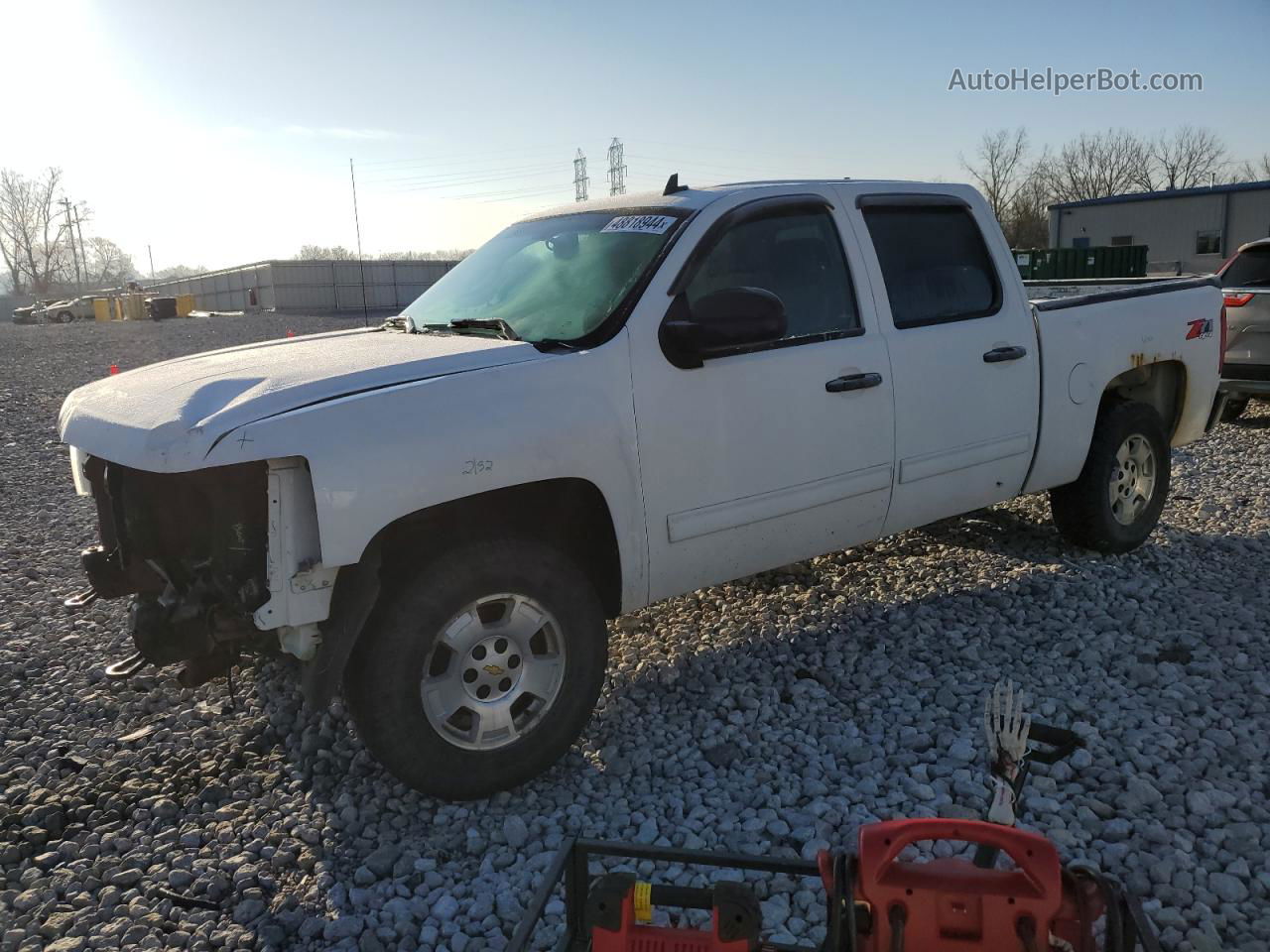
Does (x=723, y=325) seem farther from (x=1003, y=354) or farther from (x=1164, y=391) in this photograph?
(x=1164, y=391)

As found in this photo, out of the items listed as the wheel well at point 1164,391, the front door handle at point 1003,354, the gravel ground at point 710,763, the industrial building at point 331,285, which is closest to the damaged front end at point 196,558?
the gravel ground at point 710,763

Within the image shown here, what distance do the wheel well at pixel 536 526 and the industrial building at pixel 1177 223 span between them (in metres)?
42.0

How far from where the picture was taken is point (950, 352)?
174 inches

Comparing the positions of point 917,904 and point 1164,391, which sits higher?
point 1164,391

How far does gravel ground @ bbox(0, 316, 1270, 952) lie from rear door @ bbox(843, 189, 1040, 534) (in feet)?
2.34

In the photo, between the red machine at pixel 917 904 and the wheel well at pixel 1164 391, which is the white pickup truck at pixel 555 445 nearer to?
the wheel well at pixel 1164 391

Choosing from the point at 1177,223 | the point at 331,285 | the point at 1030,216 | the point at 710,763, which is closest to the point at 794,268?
the point at 710,763

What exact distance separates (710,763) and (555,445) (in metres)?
1.28

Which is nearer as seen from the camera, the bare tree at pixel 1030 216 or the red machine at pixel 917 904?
the red machine at pixel 917 904

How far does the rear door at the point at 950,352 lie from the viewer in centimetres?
431

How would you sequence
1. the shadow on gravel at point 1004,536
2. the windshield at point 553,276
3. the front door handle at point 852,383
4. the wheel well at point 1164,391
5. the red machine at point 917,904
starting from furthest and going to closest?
the shadow on gravel at point 1004,536, the wheel well at point 1164,391, the front door handle at point 852,383, the windshield at point 553,276, the red machine at point 917,904

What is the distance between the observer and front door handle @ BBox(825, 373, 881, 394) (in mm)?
3982

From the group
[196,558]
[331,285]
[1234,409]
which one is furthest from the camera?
[331,285]

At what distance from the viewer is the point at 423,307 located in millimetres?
4438
